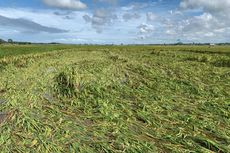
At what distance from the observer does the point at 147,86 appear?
459 inches

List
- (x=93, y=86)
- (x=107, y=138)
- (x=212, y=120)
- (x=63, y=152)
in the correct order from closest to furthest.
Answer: (x=63, y=152)
(x=107, y=138)
(x=212, y=120)
(x=93, y=86)

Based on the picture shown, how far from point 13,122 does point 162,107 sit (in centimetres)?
352

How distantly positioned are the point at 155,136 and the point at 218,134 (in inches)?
44.4

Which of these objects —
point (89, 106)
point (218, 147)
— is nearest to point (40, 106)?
point (89, 106)

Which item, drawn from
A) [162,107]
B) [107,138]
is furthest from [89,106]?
[107,138]

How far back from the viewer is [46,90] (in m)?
11.2

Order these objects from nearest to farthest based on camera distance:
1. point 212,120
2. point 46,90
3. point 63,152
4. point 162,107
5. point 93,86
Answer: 1. point 63,152
2. point 212,120
3. point 162,107
4. point 93,86
5. point 46,90

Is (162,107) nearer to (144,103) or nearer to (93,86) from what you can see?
(144,103)

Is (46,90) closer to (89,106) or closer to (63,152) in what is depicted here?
(89,106)

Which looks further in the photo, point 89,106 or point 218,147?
point 89,106

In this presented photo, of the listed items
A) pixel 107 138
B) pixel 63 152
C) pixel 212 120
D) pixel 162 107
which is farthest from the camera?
pixel 162 107

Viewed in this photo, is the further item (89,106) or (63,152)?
(89,106)

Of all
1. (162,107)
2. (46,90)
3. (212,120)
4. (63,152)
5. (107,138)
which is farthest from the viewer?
(46,90)

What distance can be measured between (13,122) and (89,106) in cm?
209
